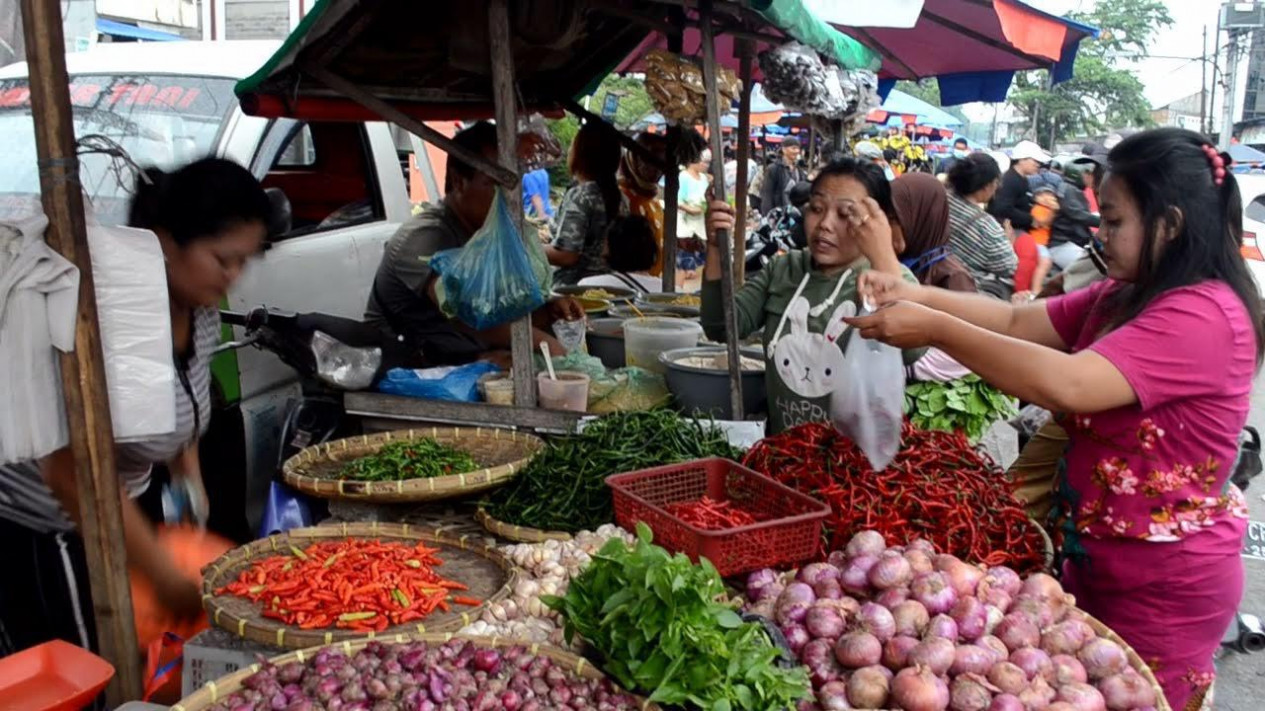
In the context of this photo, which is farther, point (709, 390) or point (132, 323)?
point (709, 390)

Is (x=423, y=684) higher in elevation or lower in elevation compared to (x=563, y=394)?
lower

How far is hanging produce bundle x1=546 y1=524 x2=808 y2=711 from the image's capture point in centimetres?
200

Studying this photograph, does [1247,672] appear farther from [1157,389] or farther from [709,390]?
[1157,389]

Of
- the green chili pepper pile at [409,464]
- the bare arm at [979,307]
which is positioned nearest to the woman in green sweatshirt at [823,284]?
the bare arm at [979,307]

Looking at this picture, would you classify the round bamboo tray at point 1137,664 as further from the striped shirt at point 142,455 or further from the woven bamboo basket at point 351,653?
the striped shirt at point 142,455

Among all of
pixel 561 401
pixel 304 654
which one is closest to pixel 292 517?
pixel 561 401

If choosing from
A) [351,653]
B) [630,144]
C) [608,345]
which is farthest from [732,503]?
[630,144]

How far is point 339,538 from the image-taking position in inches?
124

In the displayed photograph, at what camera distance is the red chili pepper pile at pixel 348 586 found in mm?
2578

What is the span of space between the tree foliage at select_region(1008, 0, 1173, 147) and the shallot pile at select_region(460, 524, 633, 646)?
173 ft

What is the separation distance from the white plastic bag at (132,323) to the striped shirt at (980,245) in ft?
19.3

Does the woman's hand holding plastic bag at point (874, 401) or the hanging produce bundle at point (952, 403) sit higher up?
the woman's hand holding plastic bag at point (874, 401)

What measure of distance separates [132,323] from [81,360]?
165 mm

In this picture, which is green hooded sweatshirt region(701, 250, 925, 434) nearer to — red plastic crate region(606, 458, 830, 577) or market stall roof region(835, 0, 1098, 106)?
red plastic crate region(606, 458, 830, 577)
